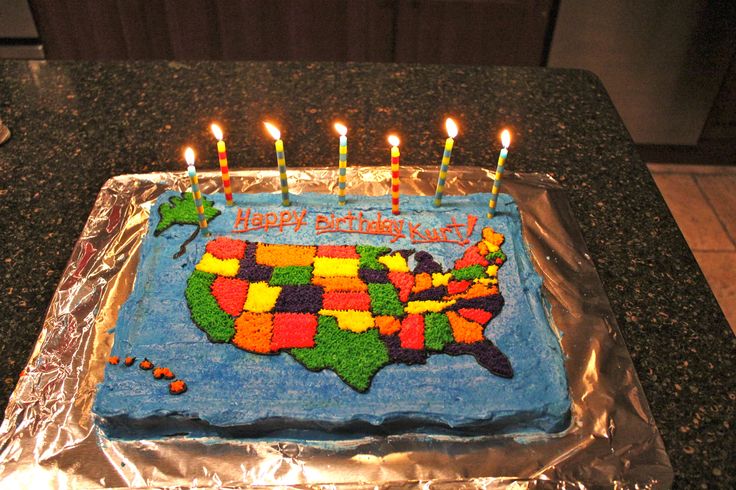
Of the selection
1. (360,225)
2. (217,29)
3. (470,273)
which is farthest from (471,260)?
(217,29)

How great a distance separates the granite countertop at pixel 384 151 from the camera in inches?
45.7

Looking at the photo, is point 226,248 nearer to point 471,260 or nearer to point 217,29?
point 471,260

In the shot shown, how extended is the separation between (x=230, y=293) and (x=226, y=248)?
0.13 metres

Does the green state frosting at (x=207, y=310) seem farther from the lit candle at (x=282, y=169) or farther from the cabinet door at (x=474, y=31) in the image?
the cabinet door at (x=474, y=31)

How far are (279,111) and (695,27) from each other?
193cm

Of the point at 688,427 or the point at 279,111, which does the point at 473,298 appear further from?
the point at 279,111

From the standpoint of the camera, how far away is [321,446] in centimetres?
106

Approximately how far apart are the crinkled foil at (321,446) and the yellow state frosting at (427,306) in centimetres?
23

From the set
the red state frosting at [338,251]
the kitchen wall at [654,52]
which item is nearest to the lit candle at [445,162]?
the red state frosting at [338,251]

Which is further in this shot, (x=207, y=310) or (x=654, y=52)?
(x=654, y=52)

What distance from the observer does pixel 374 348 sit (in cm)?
114

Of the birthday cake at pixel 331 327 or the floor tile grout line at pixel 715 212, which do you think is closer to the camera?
the birthday cake at pixel 331 327

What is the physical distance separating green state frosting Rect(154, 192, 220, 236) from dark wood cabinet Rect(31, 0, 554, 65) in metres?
1.45

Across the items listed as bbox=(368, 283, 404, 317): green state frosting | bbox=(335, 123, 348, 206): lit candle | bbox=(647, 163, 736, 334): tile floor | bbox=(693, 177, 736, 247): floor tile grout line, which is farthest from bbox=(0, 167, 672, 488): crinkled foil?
bbox=(693, 177, 736, 247): floor tile grout line
